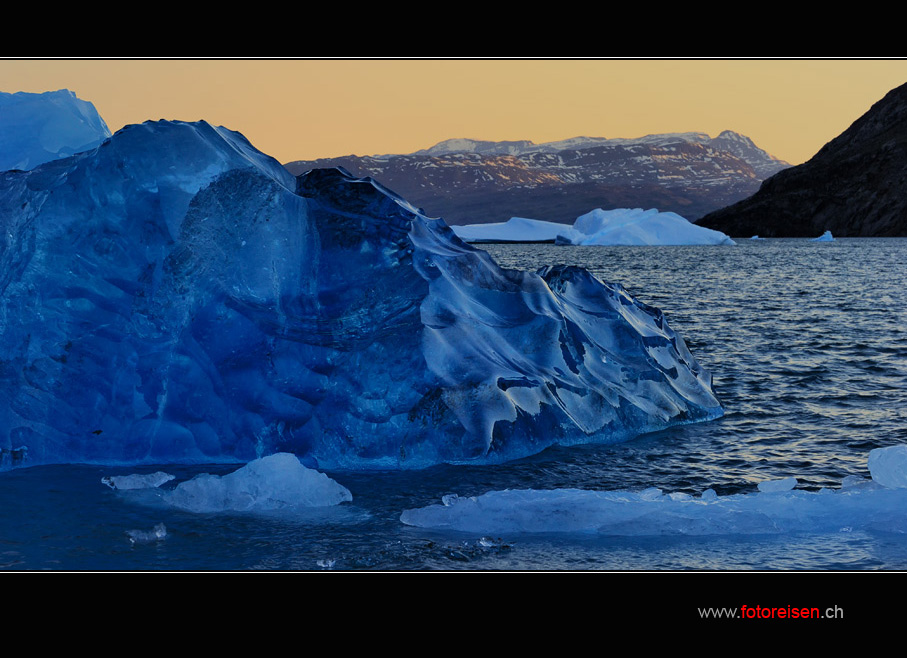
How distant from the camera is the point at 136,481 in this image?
29.0 ft

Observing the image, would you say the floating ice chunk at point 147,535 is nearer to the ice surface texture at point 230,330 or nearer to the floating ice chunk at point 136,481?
the floating ice chunk at point 136,481

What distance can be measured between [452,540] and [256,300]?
4.36 meters

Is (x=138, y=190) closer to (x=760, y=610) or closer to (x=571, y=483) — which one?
(x=571, y=483)

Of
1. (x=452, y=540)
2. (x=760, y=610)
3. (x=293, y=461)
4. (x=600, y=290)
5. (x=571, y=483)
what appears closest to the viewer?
(x=760, y=610)

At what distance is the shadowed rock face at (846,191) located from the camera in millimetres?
119238

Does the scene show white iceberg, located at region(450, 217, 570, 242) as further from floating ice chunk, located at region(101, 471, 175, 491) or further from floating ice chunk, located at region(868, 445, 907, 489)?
floating ice chunk, located at region(101, 471, 175, 491)

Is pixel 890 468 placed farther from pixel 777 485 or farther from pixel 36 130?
pixel 36 130

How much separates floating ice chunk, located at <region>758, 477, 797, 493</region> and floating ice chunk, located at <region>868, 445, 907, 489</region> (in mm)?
750

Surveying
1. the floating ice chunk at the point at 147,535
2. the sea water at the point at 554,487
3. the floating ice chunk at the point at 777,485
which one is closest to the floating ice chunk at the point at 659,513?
the sea water at the point at 554,487

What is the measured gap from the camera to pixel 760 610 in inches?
210

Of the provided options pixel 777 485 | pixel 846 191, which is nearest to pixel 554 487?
pixel 777 485

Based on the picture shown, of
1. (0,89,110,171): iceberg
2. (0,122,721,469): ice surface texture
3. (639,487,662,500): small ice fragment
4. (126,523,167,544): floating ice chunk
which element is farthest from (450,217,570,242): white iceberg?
(126,523,167,544): floating ice chunk

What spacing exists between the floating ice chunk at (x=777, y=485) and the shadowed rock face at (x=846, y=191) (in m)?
120

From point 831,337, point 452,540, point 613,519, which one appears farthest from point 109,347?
point 831,337
